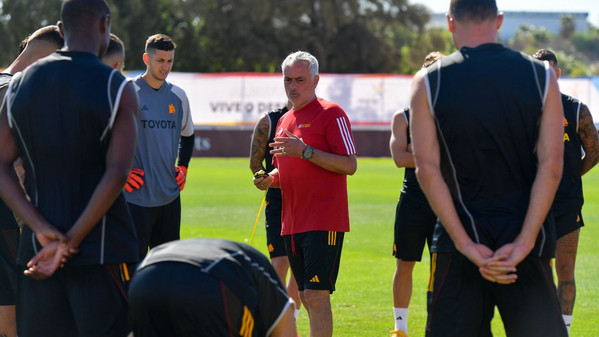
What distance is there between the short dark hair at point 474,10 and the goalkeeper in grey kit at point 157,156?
12.1 ft

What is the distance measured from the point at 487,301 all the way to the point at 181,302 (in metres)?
1.72

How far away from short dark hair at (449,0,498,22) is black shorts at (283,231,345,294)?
2812mm

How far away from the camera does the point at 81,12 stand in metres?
4.62

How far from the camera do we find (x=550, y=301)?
172 inches

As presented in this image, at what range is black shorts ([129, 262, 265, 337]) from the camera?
3.58 meters

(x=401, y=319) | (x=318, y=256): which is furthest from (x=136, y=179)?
(x=401, y=319)

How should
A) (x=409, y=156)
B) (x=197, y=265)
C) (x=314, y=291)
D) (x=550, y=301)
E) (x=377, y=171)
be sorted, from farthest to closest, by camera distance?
(x=377, y=171), (x=409, y=156), (x=314, y=291), (x=550, y=301), (x=197, y=265)

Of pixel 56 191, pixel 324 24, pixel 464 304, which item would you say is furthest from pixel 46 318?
pixel 324 24

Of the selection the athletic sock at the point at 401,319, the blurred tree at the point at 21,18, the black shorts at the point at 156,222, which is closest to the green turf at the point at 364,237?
the athletic sock at the point at 401,319

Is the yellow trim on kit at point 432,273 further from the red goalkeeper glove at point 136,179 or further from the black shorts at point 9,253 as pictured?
the red goalkeeper glove at point 136,179

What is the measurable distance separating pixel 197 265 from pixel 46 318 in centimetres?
124

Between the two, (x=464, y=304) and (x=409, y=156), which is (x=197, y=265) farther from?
(x=409, y=156)

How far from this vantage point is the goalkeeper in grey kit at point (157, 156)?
7504 millimetres

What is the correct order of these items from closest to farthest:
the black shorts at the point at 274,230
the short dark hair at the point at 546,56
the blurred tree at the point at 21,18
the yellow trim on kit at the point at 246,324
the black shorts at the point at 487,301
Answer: the yellow trim on kit at the point at 246,324 → the black shorts at the point at 487,301 → the short dark hair at the point at 546,56 → the black shorts at the point at 274,230 → the blurred tree at the point at 21,18
